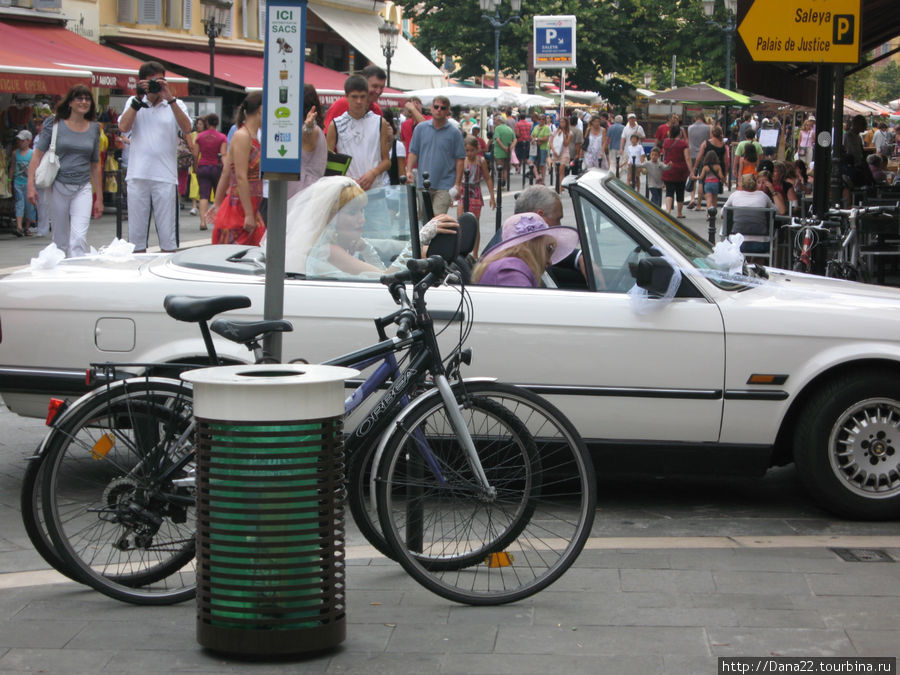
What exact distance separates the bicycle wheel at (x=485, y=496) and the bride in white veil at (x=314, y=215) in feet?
5.88

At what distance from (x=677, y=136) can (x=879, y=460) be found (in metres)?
20.7

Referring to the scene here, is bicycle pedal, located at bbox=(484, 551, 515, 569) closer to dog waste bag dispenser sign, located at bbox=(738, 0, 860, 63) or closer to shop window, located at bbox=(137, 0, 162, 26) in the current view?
dog waste bag dispenser sign, located at bbox=(738, 0, 860, 63)

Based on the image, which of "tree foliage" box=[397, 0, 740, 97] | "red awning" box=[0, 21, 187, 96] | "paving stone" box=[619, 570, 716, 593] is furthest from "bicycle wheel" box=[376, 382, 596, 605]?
"tree foliage" box=[397, 0, 740, 97]

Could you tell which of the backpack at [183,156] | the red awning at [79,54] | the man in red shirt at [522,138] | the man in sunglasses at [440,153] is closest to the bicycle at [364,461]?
the man in sunglasses at [440,153]

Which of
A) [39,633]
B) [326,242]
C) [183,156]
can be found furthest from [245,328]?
[183,156]

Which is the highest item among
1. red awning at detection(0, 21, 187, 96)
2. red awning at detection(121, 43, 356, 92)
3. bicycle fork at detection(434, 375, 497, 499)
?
red awning at detection(121, 43, 356, 92)

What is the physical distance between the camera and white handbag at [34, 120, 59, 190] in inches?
447

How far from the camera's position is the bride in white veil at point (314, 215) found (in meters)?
6.02

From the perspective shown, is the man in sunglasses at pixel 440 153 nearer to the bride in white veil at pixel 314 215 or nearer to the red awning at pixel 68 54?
the bride in white veil at pixel 314 215

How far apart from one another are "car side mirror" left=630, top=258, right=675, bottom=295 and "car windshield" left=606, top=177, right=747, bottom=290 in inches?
10.6

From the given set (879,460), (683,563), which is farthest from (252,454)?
(879,460)

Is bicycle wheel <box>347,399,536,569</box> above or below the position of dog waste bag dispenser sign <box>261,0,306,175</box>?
below

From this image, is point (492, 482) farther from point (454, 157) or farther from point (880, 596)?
point (454, 157)

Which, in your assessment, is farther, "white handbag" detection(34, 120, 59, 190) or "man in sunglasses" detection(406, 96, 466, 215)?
"man in sunglasses" detection(406, 96, 466, 215)
